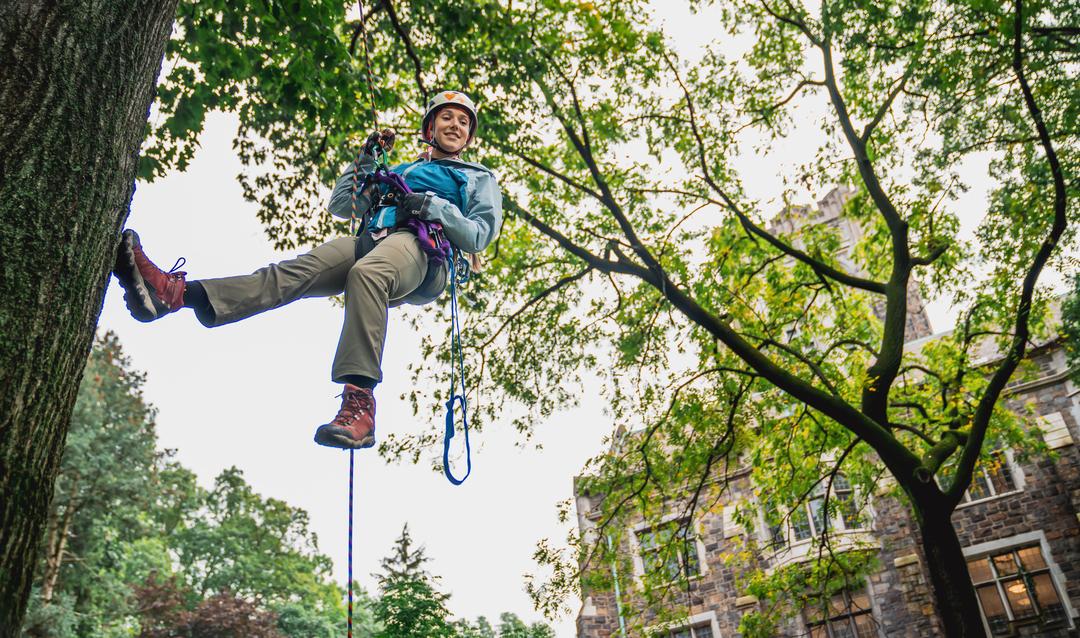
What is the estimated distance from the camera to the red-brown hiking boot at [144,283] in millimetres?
2768

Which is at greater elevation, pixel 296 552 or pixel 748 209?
pixel 296 552

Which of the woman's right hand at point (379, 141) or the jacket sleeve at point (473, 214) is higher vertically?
the woman's right hand at point (379, 141)

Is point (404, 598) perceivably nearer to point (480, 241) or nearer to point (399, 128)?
point (399, 128)

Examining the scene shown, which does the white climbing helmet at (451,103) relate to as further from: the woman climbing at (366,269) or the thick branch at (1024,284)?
the thick branch at (1024,284)

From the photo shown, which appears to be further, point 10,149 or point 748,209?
point 748,209

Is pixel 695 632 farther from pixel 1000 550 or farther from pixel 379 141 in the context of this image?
pixel 379 141

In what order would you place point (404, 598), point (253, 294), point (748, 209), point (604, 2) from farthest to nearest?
point (404, 598) < point (748, 209) < point (604, 2) < point (253, 294)

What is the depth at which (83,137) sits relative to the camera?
2.25m

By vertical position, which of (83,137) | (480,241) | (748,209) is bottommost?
(83,137)

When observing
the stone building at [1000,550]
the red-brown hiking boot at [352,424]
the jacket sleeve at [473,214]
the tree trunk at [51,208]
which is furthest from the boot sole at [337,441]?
the stone building at [1000,550]

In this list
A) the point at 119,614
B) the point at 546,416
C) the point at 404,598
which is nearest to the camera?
the point at 546,416

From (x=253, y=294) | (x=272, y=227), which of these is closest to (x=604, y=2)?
(x=272, y=227)

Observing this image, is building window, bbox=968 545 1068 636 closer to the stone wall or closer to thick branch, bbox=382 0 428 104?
the stone wall

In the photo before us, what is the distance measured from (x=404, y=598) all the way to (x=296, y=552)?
2214 cm
